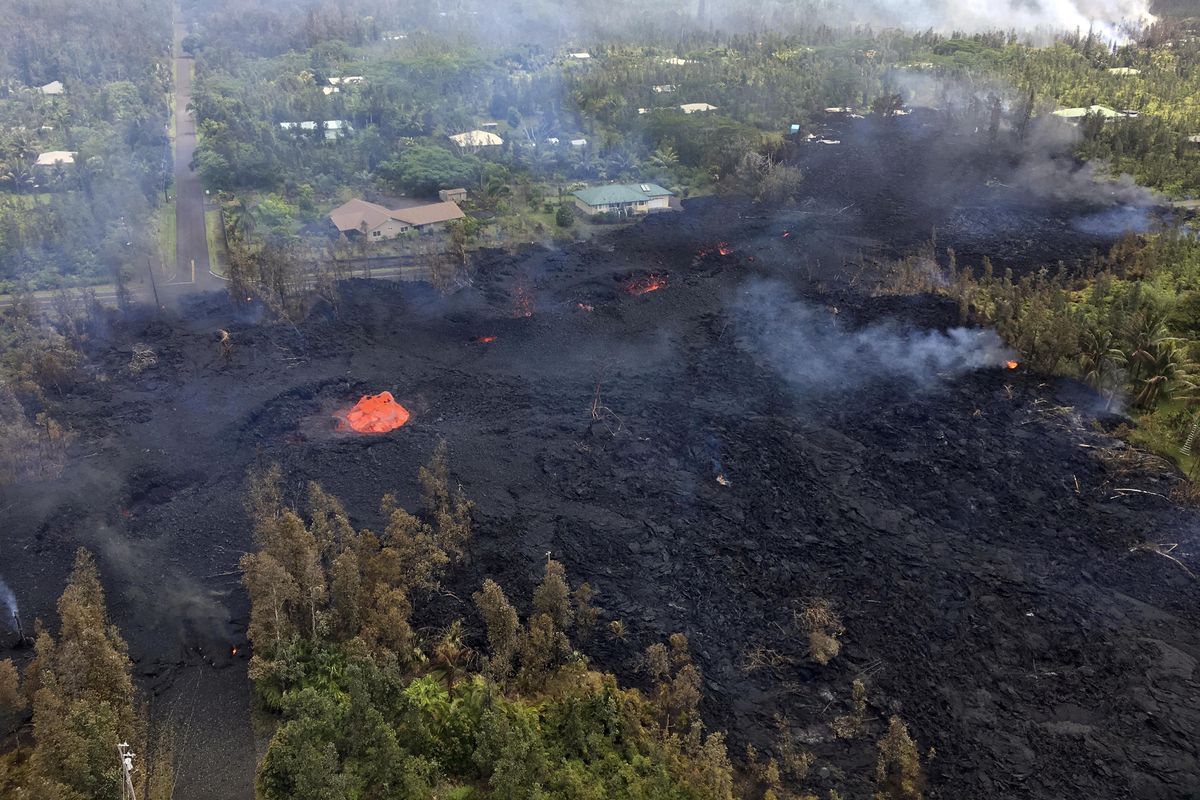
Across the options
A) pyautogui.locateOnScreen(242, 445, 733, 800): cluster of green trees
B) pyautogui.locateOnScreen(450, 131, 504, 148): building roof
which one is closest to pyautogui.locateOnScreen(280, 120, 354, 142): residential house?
pyautogui.locateOnScreen(450, 131, 504, 148): building roof

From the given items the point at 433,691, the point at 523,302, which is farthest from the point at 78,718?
the point at 523,302

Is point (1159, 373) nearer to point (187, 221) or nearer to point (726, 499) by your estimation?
point (726, 499)

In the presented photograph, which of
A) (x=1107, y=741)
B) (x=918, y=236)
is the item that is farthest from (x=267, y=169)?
(x=1107, y=741)

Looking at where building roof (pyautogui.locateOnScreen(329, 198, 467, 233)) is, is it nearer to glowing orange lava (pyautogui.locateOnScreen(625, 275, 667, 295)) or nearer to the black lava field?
the black lava field

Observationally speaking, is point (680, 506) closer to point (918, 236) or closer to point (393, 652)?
point (393, 652)

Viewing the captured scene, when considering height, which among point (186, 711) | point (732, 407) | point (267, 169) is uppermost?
point (267, 169)

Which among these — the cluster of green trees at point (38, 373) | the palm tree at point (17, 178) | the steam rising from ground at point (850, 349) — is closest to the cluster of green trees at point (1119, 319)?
the steam rising from ground at point (850, 349)
